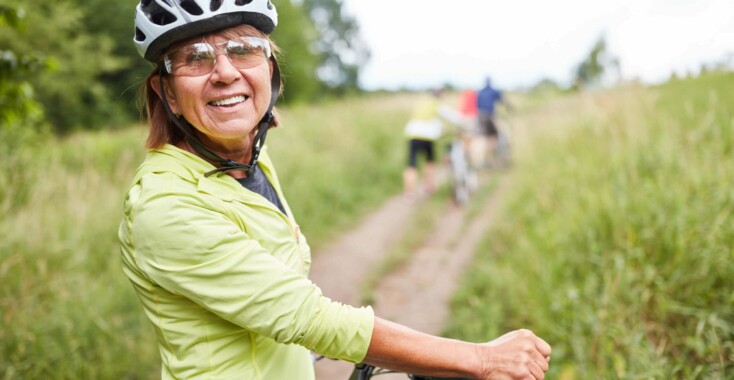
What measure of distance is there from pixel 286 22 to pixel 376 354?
3534 centimetres

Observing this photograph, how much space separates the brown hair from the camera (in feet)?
5.12

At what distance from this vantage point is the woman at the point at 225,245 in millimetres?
1227

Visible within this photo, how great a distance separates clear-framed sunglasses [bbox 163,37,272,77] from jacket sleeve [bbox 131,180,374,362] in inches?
17.9

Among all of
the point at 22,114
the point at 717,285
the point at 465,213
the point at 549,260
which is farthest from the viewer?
the point at 465,213

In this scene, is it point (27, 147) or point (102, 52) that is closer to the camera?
point (27, 147)

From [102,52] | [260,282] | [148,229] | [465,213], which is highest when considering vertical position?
[102,52]

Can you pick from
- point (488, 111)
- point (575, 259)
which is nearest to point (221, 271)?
point (575, 259)

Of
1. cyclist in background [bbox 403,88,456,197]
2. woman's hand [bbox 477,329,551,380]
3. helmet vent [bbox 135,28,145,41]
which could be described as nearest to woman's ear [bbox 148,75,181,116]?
helmet vent [bbox 135,28,145,41]

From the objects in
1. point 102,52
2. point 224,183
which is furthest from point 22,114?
point 102,52

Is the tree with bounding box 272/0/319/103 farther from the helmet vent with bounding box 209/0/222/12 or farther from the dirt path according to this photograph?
the helmet vent with bounding box 209/0/222/12

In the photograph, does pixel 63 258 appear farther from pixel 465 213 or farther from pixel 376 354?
pixel 465 213

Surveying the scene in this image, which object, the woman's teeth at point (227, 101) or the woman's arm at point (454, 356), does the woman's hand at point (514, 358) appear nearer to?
the woman's arm at point (454, 356)

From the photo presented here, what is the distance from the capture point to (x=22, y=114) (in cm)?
333

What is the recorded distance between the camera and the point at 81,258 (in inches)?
174
